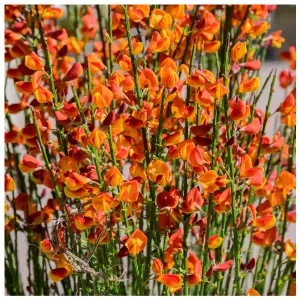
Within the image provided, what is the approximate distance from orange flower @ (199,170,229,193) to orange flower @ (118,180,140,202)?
0.08 meters

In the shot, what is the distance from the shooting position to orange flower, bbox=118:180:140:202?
0.67m

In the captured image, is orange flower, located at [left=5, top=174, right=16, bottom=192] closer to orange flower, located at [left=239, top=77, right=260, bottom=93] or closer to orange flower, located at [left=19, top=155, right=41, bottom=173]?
orange flower, located at [left=19, top=155, right=41, bottom=173]

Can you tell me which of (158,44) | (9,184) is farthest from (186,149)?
(9,184)

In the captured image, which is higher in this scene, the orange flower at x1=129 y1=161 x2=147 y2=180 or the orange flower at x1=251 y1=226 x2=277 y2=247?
the orange flower at x1=129 y1=161 x2=147 y2=180

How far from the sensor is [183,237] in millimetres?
771

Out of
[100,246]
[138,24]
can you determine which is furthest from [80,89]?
[100,246]

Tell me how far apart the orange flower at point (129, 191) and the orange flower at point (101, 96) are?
0.09 m

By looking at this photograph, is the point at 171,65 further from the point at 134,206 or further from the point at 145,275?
the point at 145,275

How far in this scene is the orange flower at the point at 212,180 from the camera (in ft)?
2.19

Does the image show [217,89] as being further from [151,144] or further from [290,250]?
[290,250]

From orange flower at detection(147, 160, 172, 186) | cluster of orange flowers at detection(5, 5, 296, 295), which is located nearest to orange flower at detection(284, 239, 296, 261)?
cluster of orange flowers at detection(5, 5, 296, 295)

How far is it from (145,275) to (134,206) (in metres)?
0.14

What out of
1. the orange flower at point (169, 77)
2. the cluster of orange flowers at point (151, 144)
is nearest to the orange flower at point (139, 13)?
the cluster of orange flowers at point (151, 144)

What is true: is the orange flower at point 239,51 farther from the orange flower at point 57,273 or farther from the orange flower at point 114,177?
the orange flower at point 57,273
